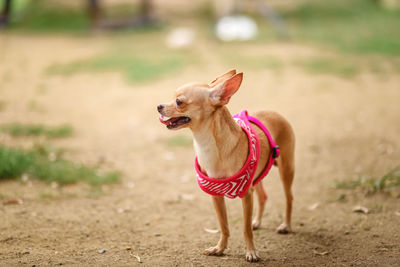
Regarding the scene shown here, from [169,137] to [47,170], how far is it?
8.48 ft

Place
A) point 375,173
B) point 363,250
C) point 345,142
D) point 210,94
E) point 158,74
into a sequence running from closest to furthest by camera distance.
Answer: point 210,94 < point 363,250 < point 375,173 < point 345,142 < point 158,74

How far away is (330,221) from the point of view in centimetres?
484

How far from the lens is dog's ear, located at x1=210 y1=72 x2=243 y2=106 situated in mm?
3520

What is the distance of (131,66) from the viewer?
481 inches

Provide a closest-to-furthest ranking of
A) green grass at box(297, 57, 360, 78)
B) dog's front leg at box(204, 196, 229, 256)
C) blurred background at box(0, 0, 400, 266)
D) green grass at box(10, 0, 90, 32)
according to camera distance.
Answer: dog's front leg at box(204, 196, 229, 256) < blurred background at box(0, 0, 400, 266) < green grass at box(297, 57, 360, 78) < green grass at box(10, 0, 90, 32)

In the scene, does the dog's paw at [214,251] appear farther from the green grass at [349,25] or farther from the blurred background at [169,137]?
the green grass at [349,25]

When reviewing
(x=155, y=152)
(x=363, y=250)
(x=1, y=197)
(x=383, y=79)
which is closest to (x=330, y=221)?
(x=363, y=250)

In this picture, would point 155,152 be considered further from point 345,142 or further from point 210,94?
point 210,94

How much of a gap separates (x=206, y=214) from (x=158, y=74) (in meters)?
6.88

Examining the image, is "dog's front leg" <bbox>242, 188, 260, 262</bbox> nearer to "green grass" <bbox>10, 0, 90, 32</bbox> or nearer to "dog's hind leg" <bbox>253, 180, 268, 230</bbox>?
"dog's hind leg" <bbox>253, 180, 268, 230</bbox>

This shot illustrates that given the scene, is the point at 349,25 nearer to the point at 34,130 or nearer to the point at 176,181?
the point at 176,181

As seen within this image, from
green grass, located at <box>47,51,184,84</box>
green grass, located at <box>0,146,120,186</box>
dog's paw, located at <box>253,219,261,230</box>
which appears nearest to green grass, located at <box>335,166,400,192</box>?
dog's paw, located at <box>253,219,261,230</box>

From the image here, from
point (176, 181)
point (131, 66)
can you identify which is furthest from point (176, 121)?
point (131, 66)

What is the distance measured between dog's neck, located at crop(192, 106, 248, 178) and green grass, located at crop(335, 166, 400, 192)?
2.46 metres
